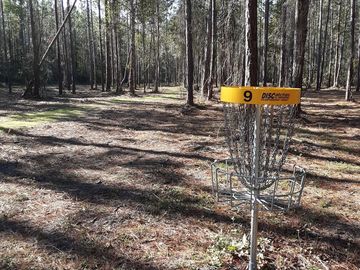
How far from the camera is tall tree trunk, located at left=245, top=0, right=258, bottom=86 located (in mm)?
8367

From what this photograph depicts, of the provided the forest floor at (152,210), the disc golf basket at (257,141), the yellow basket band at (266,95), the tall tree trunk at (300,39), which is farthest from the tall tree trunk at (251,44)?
the yellow basket band at (266,95)

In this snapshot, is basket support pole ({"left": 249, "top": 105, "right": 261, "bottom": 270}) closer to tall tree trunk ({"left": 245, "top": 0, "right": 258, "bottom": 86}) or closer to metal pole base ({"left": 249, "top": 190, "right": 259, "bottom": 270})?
metal pole base ({"left": 249, "top": 190, "right": 259, "bottom": 270})

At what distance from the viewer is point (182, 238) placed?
4.29 metres

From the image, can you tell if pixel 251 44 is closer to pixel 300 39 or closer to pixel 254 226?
pixel 300 39

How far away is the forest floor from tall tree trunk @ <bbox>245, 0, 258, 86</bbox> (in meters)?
1.86

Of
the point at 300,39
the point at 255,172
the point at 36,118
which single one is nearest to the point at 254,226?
the point at 255,172

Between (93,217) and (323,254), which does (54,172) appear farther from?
(323,254)

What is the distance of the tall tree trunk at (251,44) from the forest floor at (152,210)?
6.11 feet

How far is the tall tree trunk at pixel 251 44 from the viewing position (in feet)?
27.5

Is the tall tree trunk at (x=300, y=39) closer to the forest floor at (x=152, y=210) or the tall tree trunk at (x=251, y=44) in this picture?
the forest floor at (x=152, y=210)

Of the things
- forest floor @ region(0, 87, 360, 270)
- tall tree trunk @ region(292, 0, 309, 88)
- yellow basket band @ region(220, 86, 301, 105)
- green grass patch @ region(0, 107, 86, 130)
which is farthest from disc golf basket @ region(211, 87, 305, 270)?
tall tree trunk @ region(292, 0, 309, 88)

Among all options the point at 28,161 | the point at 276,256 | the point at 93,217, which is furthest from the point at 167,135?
the point at 276,256

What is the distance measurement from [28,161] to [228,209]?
4616 millimetres

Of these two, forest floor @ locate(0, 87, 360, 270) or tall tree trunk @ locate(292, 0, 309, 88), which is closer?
forest floor @ locate(0, 87, 360, 270)
